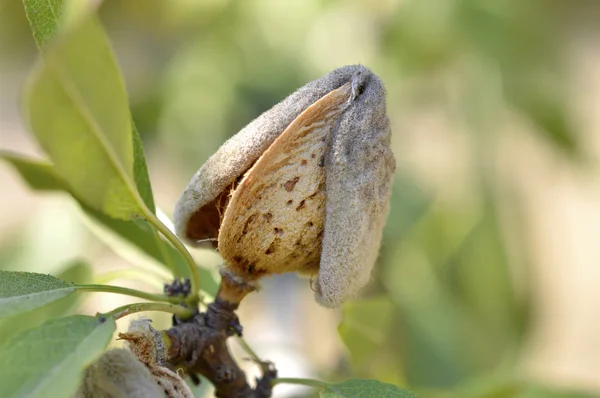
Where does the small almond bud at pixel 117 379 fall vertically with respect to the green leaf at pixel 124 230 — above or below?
below

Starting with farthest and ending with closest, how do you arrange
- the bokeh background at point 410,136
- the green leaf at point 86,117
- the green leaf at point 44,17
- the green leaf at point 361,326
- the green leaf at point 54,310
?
the bokeh background at point 410,136
the green leaf at point 361,326
the green leaf at point 54,310
the green leaf at point 44,17
the green leaf at point 86,117

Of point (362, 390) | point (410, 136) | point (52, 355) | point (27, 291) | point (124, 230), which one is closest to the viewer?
point (52, 355)

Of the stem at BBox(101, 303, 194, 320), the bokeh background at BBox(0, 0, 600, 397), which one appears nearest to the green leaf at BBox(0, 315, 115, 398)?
the stem at BBox(101, 303, 194, 320)

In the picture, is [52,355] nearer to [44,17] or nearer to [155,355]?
[155,355]

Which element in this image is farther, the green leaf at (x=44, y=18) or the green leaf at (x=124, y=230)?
the green leaf at (x=124, y=230)

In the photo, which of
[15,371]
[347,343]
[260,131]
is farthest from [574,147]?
[15,371]

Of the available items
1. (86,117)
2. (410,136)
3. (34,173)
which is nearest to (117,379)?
(86,117)

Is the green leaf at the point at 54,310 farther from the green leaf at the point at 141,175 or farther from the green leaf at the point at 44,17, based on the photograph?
the green leaf at the point at 44,17

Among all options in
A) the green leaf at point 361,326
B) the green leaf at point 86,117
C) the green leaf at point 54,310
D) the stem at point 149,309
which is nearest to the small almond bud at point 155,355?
the stem at point 149,309
